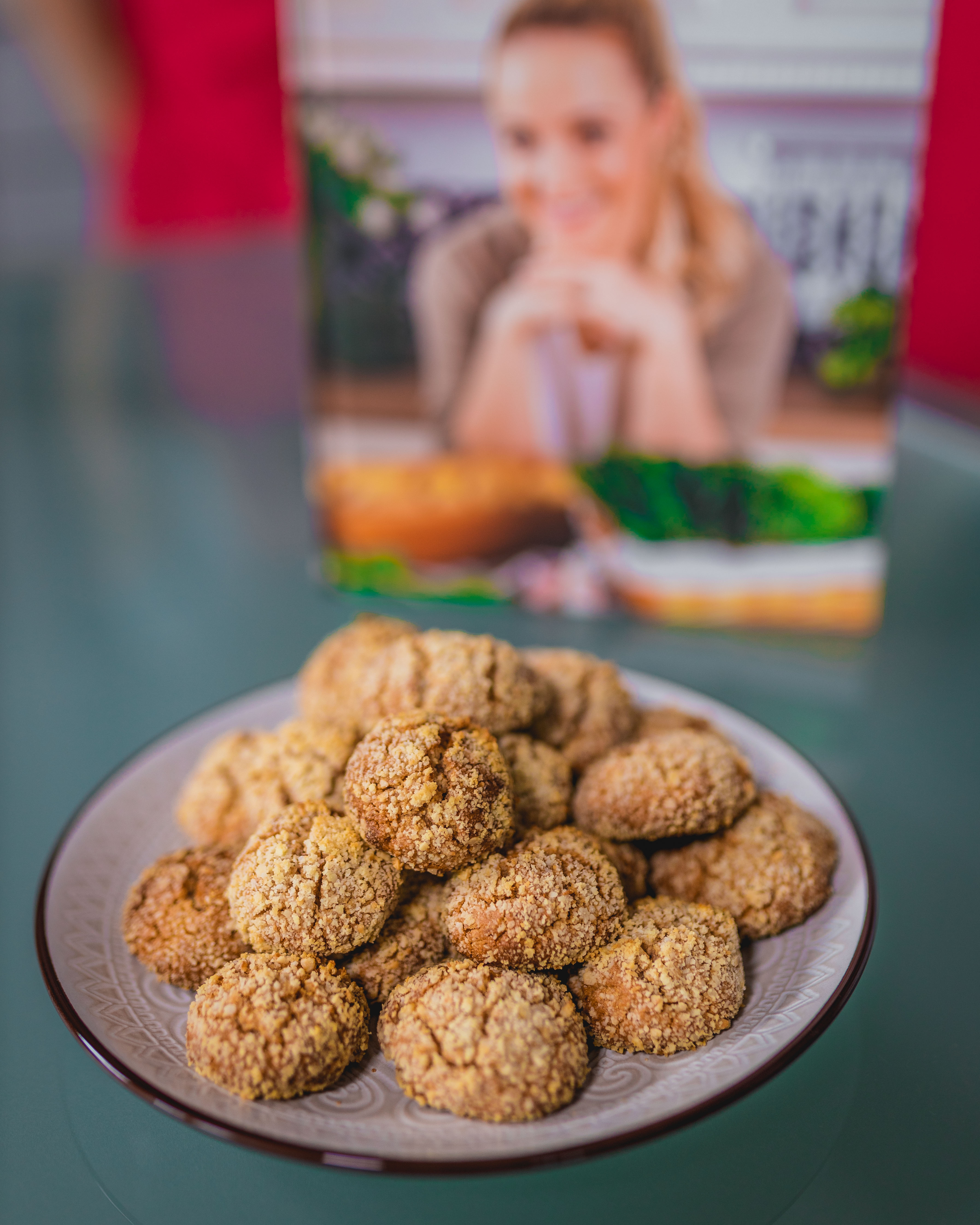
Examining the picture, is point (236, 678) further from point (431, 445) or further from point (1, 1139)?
point (1, 1139)

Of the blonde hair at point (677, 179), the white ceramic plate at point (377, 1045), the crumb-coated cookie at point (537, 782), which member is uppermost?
the blonde hair at point (677, 179)

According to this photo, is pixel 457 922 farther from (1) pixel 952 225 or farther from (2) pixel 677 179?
(1) pixel 952 225

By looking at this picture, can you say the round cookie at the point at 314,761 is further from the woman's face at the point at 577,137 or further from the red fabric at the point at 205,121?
the red fabric at the point at 205,121

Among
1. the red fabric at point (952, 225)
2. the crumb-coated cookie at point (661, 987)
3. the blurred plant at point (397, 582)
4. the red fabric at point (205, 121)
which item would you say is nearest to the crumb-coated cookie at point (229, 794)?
the crumb-coated cookie at point (661, 987)

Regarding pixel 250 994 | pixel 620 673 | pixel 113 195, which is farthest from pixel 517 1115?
pixel 113 195

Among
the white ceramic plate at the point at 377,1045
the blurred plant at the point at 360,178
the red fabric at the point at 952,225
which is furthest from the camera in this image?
the red fabric at the point at 952,225

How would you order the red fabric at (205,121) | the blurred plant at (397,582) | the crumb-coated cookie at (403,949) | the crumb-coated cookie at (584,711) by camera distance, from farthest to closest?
1. the red fabric at (205,121)
2. the blurred plant at (397,582)
3. the crumb-coated cookie at (584,711)
4. the crumb-coated cookie at (403,949)

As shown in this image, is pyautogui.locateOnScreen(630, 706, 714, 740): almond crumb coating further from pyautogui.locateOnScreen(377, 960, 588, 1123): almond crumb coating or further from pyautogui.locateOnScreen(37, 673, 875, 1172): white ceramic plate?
pyautogui.locateOnScreen(377, 960, 588, 1123): almond crumb coating
